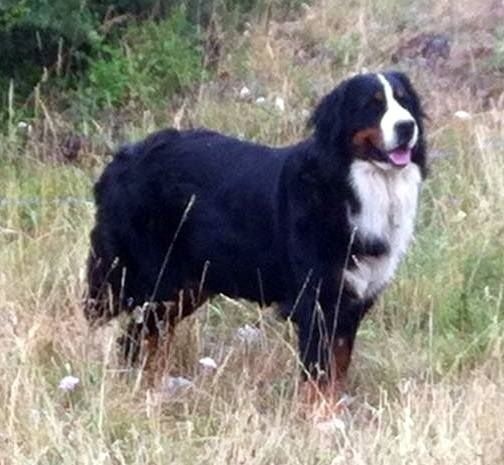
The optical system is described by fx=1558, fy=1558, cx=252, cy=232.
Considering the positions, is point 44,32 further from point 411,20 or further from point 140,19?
point 411,20

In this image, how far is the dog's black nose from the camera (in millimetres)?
5809

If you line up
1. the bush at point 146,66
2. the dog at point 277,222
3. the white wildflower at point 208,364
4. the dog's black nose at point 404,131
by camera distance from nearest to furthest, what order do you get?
the dog's black nose at point 404,131 → the dog at point 277,222 → the white wildflower at point 208,364 → the bush at point 146,66

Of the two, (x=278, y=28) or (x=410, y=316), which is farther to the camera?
(x=278, y=28)

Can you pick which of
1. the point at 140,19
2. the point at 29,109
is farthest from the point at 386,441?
the point at 140,19

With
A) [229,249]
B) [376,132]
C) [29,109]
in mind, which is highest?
[376,132]

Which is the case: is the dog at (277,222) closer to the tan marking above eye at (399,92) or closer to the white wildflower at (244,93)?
the tan marking above eye at (399,92)

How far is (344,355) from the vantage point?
615 cm

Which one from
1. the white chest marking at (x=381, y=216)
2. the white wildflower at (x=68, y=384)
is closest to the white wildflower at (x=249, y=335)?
the white chest marking at (x=381, y=216)

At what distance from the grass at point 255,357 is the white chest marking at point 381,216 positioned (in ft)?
1.56

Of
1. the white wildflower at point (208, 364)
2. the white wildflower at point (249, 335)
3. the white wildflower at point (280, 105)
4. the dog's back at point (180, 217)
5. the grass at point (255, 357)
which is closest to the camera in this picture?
the grass at point (255, 357)

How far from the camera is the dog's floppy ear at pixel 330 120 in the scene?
590cm

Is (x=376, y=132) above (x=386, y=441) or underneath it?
above

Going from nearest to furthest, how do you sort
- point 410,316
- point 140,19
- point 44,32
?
1. point 410,316
2. point 44,32
3. point 140,19

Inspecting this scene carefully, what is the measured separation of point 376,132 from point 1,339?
5.50 feet
